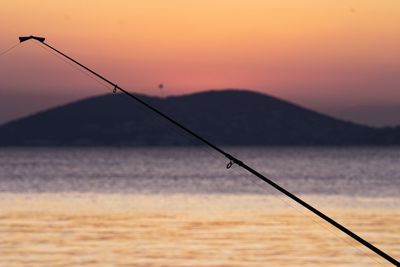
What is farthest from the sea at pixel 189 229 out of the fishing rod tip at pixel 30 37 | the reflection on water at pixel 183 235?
the fishing rod tip at pixel 30 37

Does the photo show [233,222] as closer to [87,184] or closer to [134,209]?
[134,209]

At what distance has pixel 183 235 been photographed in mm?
32719

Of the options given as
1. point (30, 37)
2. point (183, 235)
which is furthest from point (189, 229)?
point (30, 37)

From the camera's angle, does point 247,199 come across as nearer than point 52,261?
No

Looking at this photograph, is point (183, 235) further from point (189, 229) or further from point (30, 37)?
point (30, 37)

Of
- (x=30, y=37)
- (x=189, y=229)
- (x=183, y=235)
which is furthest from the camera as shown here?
(x=189, y=229)

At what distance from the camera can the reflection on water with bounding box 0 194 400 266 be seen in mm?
26672

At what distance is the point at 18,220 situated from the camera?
123 feet

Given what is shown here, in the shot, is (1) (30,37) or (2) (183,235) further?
(2) (183,235)

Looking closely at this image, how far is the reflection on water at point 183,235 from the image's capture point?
26672 mm

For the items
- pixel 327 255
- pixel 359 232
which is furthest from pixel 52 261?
pixel 359 232

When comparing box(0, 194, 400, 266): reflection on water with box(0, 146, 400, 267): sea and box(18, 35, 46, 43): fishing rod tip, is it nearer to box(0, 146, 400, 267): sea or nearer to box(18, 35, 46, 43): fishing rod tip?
box(0, 146, 400, 267): sea

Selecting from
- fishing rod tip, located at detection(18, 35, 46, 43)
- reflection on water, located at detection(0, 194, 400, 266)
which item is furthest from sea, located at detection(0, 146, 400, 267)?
fishing rod tip, located at detection(18, 35, 46, 43)

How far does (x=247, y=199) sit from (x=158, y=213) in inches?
535
